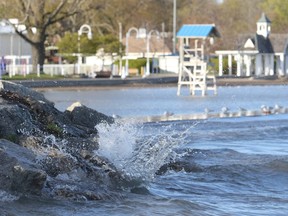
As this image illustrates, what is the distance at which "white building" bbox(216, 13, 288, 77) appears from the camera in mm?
83500

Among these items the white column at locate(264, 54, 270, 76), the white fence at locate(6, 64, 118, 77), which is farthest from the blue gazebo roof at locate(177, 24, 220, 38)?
the white column at locate(264, 54, 270, 76)

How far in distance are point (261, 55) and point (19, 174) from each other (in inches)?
2957

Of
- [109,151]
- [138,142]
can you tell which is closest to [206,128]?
[138,142]

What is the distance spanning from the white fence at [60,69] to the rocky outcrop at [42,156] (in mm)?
45802

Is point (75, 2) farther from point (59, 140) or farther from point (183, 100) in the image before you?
point (59, 140)

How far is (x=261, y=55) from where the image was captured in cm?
8656

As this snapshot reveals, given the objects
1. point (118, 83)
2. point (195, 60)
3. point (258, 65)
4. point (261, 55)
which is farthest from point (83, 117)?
point (261, 55)

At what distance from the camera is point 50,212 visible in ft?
41.2

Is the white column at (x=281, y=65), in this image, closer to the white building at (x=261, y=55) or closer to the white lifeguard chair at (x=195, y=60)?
the white building at (x=261, y=55)

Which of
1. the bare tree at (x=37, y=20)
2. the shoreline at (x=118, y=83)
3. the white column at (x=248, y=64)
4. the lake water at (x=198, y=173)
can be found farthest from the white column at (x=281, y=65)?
the lake water at (x=198, y=173)

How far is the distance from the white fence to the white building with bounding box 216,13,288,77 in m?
12.8

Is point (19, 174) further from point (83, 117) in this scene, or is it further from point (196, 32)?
point (196, 32)

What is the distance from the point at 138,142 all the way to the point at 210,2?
107 metres

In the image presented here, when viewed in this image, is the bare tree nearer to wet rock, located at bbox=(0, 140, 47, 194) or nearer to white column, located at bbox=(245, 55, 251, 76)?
white column, located at bbox=(245, 55, 251, 76)
